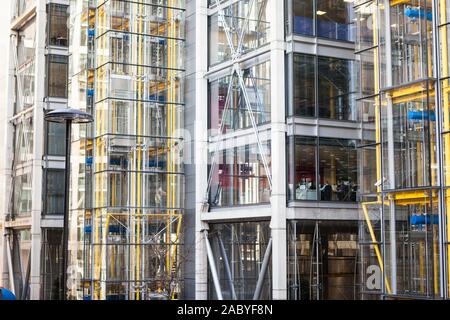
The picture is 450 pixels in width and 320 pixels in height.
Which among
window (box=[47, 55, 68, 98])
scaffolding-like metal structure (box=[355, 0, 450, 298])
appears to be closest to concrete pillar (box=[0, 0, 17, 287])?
window (box=[47, 55, 68, 98])

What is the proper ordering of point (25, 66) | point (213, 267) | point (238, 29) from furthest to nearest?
point (25, 66) < point (213, 267) < point (238, 29)

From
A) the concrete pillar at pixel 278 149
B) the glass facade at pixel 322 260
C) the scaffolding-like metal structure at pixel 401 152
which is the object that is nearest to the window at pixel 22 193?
the concrete pillar at pixel 278 149

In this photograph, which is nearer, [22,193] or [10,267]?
[22,193]

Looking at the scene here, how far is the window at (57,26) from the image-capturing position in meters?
35.5

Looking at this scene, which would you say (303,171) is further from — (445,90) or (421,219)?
(445,90)

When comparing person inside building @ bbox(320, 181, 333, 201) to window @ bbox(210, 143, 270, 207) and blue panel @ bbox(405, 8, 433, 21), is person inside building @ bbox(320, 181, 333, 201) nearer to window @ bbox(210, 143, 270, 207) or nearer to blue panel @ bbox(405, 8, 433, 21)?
window @ bbox(210, 143, 270, 207)

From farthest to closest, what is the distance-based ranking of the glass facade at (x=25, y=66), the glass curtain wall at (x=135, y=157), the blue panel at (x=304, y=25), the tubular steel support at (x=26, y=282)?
the glass facade at (x=25, y=66), the tubular steel support at (x=26, y=282), the glass curtain wall at (x=135, y=157), the blue panel at (x=304, y=25)

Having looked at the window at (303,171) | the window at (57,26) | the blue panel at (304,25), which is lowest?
the window at (303,171)

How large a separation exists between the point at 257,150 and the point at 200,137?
3777mm

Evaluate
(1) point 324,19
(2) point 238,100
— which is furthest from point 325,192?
(1) point 324,19

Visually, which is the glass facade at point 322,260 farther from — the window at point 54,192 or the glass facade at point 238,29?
the window at point 54,192

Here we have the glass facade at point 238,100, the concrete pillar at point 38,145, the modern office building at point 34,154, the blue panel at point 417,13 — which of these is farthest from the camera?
the modern office building at point 34,154

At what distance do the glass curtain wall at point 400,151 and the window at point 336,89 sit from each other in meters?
4.09

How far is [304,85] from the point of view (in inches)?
950
